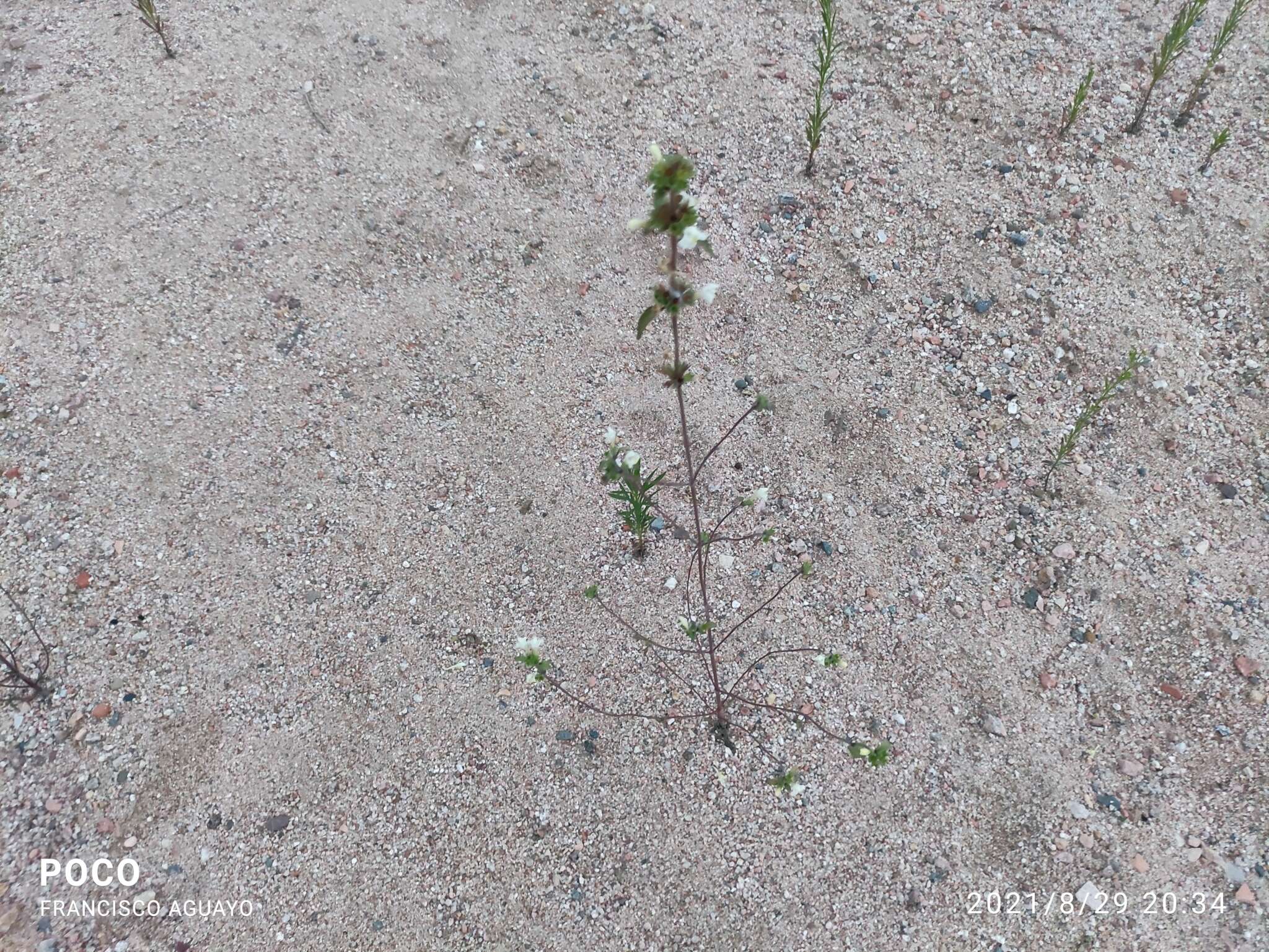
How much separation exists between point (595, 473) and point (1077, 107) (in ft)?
9.05

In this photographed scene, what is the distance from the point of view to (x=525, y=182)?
363 cm

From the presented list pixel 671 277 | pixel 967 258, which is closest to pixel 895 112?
pixel 967 258

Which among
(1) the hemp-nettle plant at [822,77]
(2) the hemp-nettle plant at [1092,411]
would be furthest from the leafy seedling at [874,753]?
(1) the hemp-nettle plant at [822,77]

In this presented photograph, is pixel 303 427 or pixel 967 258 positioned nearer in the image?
pixel 303 427

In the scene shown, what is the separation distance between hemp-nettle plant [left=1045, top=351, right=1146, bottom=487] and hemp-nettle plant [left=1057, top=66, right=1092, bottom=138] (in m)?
1.20

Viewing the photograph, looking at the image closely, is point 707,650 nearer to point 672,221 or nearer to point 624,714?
point 624,714

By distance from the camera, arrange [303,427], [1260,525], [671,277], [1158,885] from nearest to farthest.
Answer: [671,277]
[1158,885]
[1260,525]
[303,427]

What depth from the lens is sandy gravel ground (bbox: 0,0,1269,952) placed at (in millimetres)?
2387

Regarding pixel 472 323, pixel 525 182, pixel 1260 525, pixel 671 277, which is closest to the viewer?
pixel 671 277

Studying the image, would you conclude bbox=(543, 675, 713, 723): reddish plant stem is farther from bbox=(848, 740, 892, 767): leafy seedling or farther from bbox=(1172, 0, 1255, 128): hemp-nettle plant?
bbox=(1172, 0, 1255, 128): hemp-nettle plant

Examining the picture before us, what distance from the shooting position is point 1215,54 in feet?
11.6

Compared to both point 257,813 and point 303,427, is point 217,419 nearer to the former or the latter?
point 303,427

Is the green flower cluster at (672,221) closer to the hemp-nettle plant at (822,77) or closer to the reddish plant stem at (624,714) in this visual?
the reddish plant stem at (624,714)

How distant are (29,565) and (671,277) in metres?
2.71
